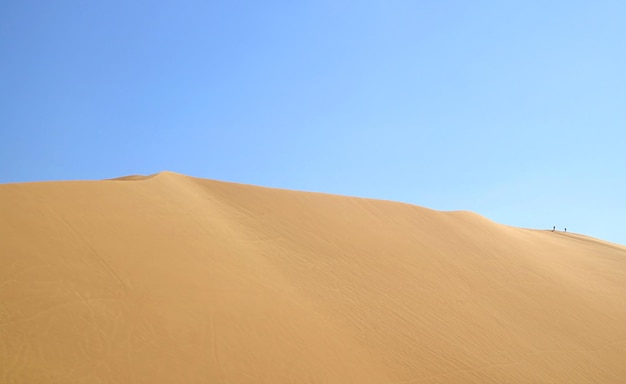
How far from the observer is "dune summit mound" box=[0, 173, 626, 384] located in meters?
8.07

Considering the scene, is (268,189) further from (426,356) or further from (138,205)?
(426,356)

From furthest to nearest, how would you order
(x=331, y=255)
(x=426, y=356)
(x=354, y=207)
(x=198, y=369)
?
(x=354, y=207), (x=331, y=255), (x=426, y=356), (x=198, y=369)

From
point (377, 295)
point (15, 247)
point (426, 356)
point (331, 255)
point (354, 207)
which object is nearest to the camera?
point (15, 247)

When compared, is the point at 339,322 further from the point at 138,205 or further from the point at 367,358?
the point at 138,205

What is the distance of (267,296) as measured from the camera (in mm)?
10336

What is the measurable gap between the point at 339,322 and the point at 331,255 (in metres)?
2.78

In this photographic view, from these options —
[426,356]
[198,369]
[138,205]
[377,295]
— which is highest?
[138,205]

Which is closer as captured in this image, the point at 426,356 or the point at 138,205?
the point at 426,356

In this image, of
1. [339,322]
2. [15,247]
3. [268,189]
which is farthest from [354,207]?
[15,247]

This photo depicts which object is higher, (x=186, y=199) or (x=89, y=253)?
(x=186, y=199)

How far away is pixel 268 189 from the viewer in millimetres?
15828

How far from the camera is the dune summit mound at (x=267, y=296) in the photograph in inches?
318

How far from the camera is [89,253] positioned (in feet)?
32.0

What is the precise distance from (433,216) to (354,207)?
3.07m
